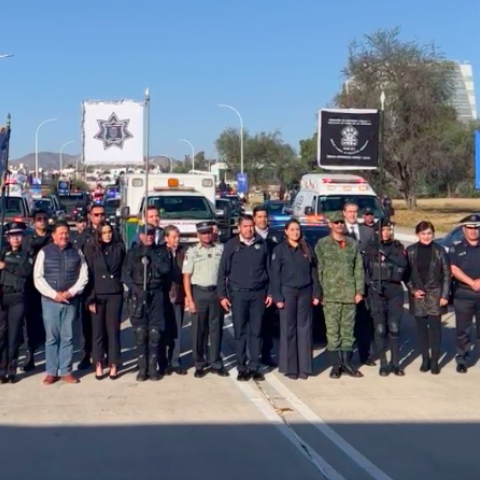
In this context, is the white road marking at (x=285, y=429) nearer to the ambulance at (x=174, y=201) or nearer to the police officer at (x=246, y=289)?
the police officer at (x=246, y=289)

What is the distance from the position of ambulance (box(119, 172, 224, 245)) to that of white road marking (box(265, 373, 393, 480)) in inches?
343

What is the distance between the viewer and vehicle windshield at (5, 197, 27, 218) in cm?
2381

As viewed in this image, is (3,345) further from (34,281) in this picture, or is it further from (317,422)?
(317,422)

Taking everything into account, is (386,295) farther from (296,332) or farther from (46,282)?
(46,282)

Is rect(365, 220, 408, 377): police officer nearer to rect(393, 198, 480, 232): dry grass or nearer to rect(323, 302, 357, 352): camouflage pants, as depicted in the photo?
rect(323, 302, 357, 352): camouflage pants

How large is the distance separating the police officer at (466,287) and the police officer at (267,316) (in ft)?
7.02

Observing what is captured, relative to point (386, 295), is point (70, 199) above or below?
above

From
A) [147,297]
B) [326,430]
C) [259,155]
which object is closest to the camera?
[326,430]

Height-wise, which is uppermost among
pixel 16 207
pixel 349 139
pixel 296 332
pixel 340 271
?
pixel 349 139

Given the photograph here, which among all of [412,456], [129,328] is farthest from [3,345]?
[412,456]

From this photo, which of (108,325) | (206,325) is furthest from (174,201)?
(108,325)

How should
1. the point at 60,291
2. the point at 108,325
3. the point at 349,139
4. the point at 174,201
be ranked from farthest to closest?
the point at 174,201, the point at 349,139, the point at 108,325, the point at 60,291

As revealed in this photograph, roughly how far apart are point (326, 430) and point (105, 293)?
11.1 ft

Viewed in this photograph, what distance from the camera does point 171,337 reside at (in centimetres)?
Result: 1051
